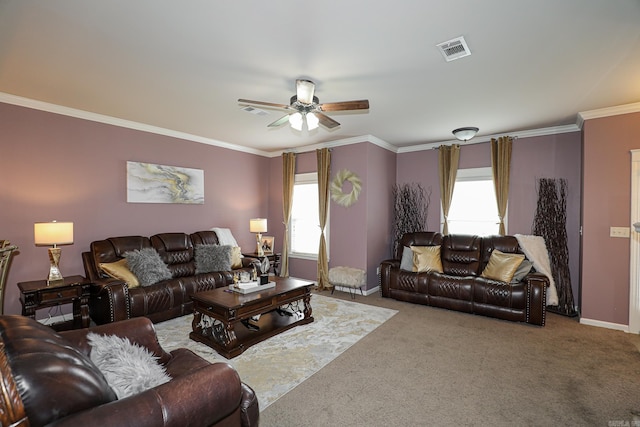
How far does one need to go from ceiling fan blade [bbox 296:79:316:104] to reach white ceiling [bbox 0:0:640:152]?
127mm

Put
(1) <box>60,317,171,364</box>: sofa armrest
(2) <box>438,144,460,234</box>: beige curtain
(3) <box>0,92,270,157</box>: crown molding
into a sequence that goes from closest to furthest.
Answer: (1) <box>60,317,171,364</box>: sofa armrest
(3) <box>0,92,270,157</box>: crown molding
(2) <box>438,144,460,234</box>: beige curtain

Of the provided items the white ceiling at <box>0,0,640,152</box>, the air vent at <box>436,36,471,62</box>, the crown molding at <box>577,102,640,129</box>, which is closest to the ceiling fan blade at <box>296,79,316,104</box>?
the white ceiling at <box>0,0,640,152</box>

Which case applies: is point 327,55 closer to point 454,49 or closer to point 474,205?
point 454,49

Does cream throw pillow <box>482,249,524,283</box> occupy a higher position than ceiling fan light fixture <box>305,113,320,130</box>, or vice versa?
ceiling fan light fixture <box>305,113,320,130</box>

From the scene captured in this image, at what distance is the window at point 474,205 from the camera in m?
5.20

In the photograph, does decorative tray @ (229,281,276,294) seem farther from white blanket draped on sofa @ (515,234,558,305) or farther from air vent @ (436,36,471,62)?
white blanket draped on sofa @ (515,234,558,305)

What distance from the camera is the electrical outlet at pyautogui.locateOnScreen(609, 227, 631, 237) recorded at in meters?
3.67

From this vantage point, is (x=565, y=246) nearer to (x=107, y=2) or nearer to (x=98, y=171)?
(x=107, y=2)

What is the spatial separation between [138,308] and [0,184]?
2.08 m

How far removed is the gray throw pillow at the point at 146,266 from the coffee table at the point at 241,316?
85 cm

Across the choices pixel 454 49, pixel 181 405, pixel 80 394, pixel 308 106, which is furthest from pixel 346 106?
pixel 80 394

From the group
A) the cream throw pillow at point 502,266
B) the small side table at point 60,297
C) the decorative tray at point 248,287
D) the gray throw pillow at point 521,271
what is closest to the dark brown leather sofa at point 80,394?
the decorative tray at point 248,287

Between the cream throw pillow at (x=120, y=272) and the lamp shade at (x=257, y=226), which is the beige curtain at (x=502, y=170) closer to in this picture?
the lamp shade at (x=257, y=226)

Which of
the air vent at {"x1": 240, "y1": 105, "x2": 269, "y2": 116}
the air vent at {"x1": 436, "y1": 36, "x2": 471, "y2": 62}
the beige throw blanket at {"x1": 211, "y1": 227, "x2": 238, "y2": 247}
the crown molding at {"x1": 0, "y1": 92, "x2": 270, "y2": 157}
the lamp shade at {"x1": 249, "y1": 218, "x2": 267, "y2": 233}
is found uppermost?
the air vent at {"x1": 436, "y1": 36, "x2": 471, "y2": 62}
